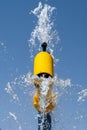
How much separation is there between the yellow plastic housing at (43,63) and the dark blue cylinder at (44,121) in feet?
7.42

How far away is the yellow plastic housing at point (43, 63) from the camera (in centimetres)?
1773

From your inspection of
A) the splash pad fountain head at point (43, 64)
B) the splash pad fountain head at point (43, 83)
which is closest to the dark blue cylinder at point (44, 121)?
the splash pad fountain head at point (43, 83)

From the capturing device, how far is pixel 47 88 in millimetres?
17938

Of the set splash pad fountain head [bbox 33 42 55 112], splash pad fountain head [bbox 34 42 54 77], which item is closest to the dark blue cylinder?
splash pad fountain head [bbox 33 42 55 112]

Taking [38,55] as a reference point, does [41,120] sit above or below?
below

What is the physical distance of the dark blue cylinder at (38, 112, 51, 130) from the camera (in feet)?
57.5

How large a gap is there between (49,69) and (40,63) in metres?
0.62

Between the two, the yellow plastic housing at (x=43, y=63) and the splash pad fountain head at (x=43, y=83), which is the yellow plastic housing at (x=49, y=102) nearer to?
the splash pad fountain head at (x=43, y=83)

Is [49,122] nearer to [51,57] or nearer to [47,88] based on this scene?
[47,88]

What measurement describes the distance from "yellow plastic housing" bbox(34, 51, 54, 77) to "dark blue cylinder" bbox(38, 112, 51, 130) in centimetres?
226

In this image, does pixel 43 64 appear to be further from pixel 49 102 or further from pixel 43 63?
pixel 49 102

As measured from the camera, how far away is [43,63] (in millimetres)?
17906

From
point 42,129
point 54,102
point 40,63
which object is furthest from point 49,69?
point 42,129

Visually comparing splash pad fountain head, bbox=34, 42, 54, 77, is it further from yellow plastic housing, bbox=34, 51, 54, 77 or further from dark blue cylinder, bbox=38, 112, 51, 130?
dark blue cylinder, bbox=38, 112, 51, 130
